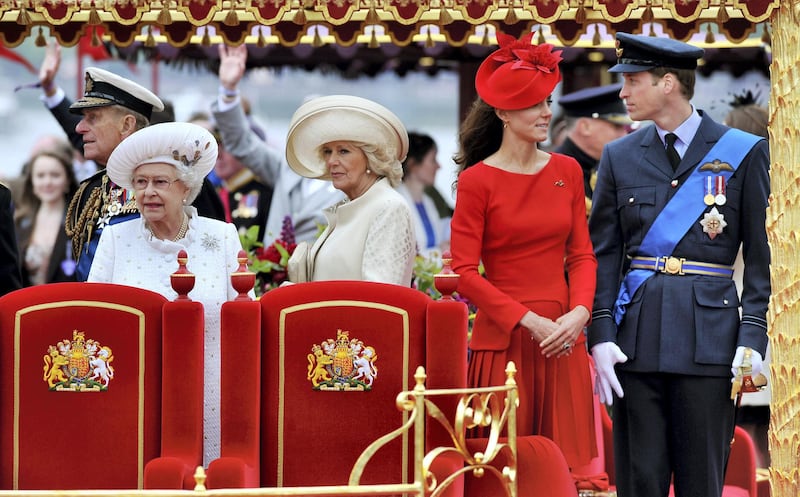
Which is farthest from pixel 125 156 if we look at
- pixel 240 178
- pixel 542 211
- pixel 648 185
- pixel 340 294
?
pixel 240 178

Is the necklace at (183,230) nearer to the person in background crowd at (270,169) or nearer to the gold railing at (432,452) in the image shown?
the gold railing at (432,452)

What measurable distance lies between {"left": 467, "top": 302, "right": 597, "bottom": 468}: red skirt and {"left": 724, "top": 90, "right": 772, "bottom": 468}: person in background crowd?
91.4 inches

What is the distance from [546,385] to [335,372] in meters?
0.79

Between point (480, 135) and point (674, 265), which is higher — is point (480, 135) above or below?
above

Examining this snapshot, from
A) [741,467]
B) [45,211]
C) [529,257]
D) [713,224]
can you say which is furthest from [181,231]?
[45,211]

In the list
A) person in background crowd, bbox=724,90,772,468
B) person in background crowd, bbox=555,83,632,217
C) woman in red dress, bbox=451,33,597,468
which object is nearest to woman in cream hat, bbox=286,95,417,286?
woman in red dress, bbox=451,33,597,468

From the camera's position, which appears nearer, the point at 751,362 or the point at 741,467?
the point at 751,362

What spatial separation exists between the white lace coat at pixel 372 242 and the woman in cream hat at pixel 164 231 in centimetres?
34

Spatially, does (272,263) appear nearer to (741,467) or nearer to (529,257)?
(529,257)

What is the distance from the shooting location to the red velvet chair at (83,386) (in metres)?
4.32

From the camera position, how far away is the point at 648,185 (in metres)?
4.70

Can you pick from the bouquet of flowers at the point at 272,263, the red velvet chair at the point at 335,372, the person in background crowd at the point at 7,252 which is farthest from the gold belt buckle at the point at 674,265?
the person in background crowd at the point at 7,252

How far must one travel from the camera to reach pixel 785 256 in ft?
14.7

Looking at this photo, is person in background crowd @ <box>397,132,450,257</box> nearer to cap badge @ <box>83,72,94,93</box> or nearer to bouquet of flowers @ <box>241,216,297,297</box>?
bouquet of flowers @ <box>241,216,297,297</box>
